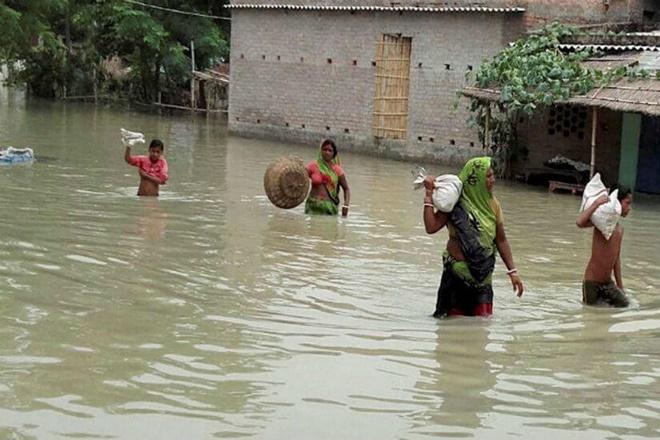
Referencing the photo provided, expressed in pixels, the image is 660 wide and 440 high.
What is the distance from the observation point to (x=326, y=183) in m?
12.8

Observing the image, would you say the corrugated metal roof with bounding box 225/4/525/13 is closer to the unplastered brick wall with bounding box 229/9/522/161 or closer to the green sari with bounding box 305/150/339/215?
the unplastered brick wall with bounding box 229/9/522/161

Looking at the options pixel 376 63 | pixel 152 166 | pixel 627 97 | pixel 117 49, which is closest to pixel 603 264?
pixel 152 166

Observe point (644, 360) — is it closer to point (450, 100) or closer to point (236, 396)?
point (236, 396)

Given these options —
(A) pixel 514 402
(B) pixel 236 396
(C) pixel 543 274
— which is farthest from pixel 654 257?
(B) pixel 236 396

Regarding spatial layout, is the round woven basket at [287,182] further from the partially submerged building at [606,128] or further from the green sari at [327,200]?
the partially submerged building at [606,128]

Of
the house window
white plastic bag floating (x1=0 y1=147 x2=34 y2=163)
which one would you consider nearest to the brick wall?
the house window

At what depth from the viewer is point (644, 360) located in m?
6.84

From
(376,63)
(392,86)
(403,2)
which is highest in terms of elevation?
(403,2)

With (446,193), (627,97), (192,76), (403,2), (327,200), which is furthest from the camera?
(192,76)

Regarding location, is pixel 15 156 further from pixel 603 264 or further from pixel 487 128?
pixel 603 264

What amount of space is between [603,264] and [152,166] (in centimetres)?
672

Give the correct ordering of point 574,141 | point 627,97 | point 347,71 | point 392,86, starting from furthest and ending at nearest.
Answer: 1. point 347,71
2. point 392,86
3. point 574,141
4. point 627,97

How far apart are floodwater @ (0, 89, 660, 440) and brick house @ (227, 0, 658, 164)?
9.29 metres

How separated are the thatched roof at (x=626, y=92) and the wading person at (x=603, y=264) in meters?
8.53
